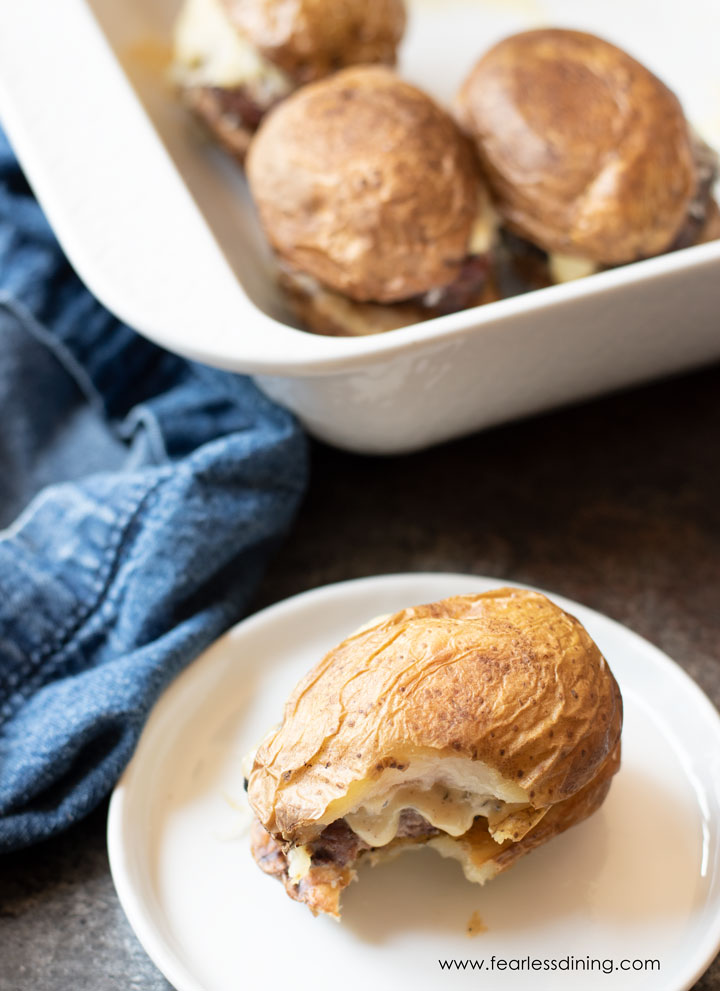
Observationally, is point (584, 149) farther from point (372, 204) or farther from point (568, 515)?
point (568, 515)

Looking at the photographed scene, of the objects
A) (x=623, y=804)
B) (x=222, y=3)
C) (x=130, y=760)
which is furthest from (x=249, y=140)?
(x=623, y=804)

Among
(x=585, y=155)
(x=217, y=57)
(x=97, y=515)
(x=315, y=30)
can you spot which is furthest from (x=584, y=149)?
(x=97, y=515)

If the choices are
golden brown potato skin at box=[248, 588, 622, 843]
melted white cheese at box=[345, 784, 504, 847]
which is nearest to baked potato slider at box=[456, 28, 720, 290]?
golden brown potato skin at box=[248, 588, 622, 843]

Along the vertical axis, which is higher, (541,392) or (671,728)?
(541,392)

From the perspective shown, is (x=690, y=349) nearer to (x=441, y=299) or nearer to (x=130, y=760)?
(x=441, y=299)

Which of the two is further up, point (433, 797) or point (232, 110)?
point (232, 110)

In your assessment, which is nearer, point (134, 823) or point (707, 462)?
point (134, 823)
